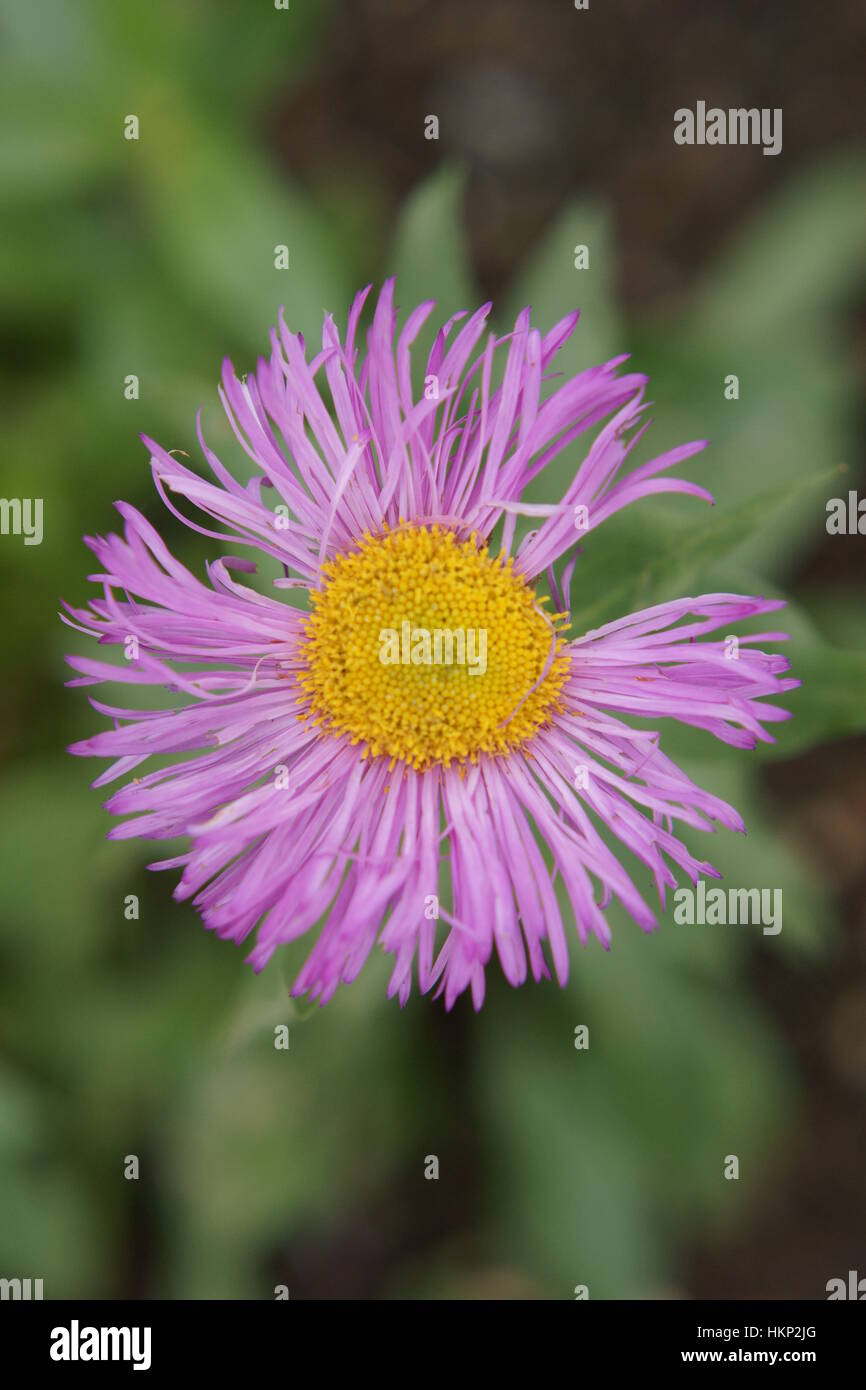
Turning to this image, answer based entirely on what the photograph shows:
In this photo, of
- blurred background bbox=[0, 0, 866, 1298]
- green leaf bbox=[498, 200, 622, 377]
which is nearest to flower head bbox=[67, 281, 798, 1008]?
green leaf bbox=[498, 200, 622, 377]

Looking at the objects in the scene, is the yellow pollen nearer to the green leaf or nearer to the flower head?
the flower head

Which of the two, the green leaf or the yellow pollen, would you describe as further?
the green leaf

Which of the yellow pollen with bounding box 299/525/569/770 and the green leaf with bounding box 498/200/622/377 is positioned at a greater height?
the green leaf with bounding box 498/200/622/377

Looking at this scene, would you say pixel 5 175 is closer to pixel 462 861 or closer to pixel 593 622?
pixel 593 622

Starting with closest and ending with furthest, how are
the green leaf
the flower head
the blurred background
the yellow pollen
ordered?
the flower head < the yellow pollen < the green leaf < the blurred background

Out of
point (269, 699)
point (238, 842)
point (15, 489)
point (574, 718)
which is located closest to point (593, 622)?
point (574, 718)

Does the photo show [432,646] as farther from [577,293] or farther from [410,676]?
[577,293]

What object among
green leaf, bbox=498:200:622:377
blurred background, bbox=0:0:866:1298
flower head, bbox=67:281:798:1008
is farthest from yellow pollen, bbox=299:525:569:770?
blurred background, bbox=0:0:866:1298

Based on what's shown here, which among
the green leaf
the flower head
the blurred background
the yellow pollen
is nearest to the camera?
the flower head

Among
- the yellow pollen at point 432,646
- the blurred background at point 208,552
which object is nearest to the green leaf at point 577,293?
the blurred background at point 208,552
